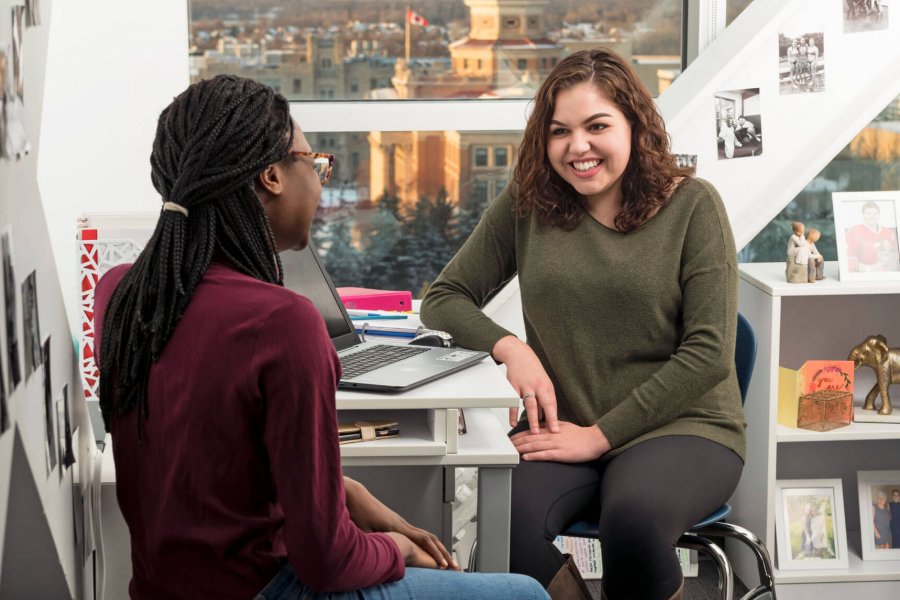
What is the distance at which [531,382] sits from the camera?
191 cm

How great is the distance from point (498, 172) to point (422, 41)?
428mm

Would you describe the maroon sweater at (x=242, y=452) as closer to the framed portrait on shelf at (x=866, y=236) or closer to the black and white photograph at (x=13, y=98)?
the black and white photograph at (x=13, y=98)

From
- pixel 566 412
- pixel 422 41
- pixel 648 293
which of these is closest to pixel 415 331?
pixel 566 412

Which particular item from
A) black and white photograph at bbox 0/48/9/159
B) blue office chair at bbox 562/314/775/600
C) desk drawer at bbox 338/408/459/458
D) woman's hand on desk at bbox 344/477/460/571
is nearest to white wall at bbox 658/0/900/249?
blue office chair at bbox 562/314/775/600

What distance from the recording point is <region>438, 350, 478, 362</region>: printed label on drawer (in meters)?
1.85

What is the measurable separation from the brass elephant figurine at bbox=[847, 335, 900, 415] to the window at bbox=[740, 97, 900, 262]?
2.20 feet

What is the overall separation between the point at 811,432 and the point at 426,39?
1499 millimetres

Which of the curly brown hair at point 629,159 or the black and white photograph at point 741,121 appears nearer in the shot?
the curly brown hair at point 629,159

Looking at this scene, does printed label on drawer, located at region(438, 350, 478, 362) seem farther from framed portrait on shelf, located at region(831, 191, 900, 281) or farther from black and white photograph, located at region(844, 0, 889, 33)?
black and white photograph, located at region(844, 0, 889, 33)

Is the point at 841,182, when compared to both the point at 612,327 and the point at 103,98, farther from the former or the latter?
the point at 103,98

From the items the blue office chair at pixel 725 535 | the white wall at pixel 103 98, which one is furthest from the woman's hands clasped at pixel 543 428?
the white wall at pixel 103 98

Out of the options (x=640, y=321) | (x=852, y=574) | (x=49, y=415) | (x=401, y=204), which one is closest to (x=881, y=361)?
(x=852, y=574)

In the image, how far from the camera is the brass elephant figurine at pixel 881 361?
2.52 metres

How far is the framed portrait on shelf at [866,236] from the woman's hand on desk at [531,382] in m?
0.92
